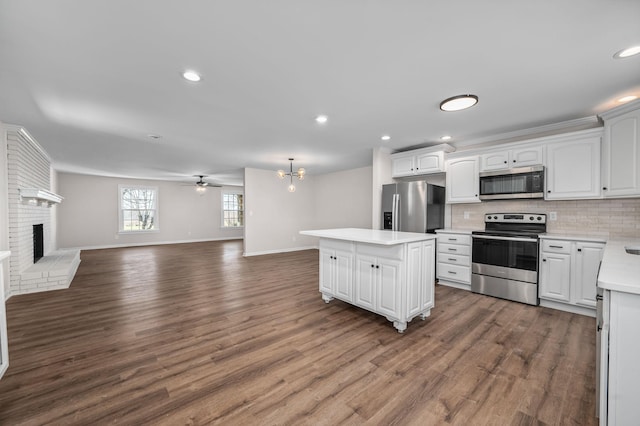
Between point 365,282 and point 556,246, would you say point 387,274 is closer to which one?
point 365,282

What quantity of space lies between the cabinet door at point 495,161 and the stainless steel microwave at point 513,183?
0.09 m

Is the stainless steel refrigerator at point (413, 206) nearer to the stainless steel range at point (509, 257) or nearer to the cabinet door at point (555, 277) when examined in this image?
the stainless steel range at point (509, 257)

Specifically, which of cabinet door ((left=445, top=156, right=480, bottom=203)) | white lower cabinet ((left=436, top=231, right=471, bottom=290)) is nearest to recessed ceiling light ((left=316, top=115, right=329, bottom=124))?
cabinet door ((left=445, top=156, right=480, bottom=203))

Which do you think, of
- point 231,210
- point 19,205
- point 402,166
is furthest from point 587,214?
point 231,210

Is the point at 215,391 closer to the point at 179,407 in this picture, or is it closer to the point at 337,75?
the point at 179,407

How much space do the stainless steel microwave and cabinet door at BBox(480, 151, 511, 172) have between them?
87 millimetres

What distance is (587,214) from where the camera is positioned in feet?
11.4

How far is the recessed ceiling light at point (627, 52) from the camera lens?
1.94m

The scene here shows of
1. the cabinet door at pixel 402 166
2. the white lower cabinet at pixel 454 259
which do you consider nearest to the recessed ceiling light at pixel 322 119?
the cabinet door at pixel 402 166

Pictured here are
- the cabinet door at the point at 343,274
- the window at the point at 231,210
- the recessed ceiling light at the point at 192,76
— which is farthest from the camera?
the window at the point at 231,210

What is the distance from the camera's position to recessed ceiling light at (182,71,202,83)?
230cm

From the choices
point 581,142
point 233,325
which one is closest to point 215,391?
point 233,325

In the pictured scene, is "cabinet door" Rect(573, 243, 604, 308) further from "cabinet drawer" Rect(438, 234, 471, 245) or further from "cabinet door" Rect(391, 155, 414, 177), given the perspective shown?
"cabinet door" Rect(391, 155, 414, 177)

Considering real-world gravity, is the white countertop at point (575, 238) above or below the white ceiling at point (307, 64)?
below
